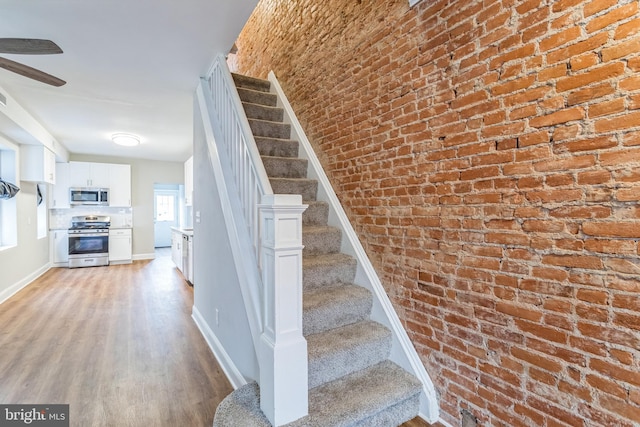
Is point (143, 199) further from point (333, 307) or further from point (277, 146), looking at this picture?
point (333, 307)

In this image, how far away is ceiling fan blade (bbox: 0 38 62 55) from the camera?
2064 mm

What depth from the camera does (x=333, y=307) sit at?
2.19 metres

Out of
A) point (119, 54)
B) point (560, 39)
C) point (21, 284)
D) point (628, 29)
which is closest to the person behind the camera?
point (628, 29)

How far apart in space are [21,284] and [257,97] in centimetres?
494

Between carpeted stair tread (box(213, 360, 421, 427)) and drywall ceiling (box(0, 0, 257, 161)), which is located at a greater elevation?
drywall ceiling (box(0, 0, 257, 161))

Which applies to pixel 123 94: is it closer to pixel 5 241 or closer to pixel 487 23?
pixel 5 241

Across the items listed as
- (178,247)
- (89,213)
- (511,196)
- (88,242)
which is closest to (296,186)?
(511,196)

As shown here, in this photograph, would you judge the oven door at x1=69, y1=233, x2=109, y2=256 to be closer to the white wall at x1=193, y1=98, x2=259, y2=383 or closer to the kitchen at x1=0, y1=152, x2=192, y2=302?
the kitchen at x1=0, y1=152, x2=192, y2=302

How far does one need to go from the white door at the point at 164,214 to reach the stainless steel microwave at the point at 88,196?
13.2ft

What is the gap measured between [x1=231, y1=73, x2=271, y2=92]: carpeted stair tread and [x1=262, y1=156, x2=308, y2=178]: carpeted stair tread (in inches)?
50.0

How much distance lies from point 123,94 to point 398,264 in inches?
143

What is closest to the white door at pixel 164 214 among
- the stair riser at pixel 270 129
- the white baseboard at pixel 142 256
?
the white baseboard at pixel 142 256

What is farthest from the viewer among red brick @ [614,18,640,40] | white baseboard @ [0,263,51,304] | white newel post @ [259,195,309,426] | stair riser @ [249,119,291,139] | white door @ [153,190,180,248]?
white door @ [153,190,180,248]

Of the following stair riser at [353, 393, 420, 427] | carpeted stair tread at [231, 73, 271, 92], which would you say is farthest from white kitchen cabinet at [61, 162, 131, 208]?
stair riser at [353, 393, 420, 427]
